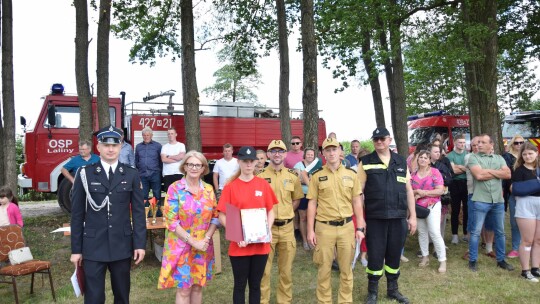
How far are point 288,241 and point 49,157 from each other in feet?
23.0

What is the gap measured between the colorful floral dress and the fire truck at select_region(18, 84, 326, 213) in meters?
6.12

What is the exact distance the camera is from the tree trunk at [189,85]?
8659 millimetres

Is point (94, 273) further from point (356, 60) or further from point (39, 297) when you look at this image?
point (356, 60)

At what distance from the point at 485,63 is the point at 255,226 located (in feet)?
32.8

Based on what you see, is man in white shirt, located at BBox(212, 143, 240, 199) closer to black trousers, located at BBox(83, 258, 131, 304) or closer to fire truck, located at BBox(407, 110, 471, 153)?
black trousers, located at BBox(83, 258, 131, 304)

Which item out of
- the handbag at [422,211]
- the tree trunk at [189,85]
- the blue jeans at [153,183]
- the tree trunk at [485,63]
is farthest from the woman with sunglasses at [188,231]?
the tree trunk at [485,63]

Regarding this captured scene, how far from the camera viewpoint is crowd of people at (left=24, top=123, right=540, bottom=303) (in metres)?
3.61

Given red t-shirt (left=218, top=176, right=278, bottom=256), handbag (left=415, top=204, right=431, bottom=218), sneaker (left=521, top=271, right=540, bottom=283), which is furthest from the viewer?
handbag (left=415, top=204, right=431, bottom=218)

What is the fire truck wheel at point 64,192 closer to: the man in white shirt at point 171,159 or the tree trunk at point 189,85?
the man in white shirt at point 171,159

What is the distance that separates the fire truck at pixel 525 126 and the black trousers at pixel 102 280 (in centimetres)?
1478

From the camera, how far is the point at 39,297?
5.54 meters

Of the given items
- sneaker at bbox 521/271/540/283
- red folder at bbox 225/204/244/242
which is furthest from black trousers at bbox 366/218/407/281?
sneaker at bbox 521/271/540/283

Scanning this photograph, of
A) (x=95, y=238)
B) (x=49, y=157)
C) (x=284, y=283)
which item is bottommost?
(x=284, y=283)

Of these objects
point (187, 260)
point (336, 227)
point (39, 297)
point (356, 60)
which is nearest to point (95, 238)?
point (187, 260)
